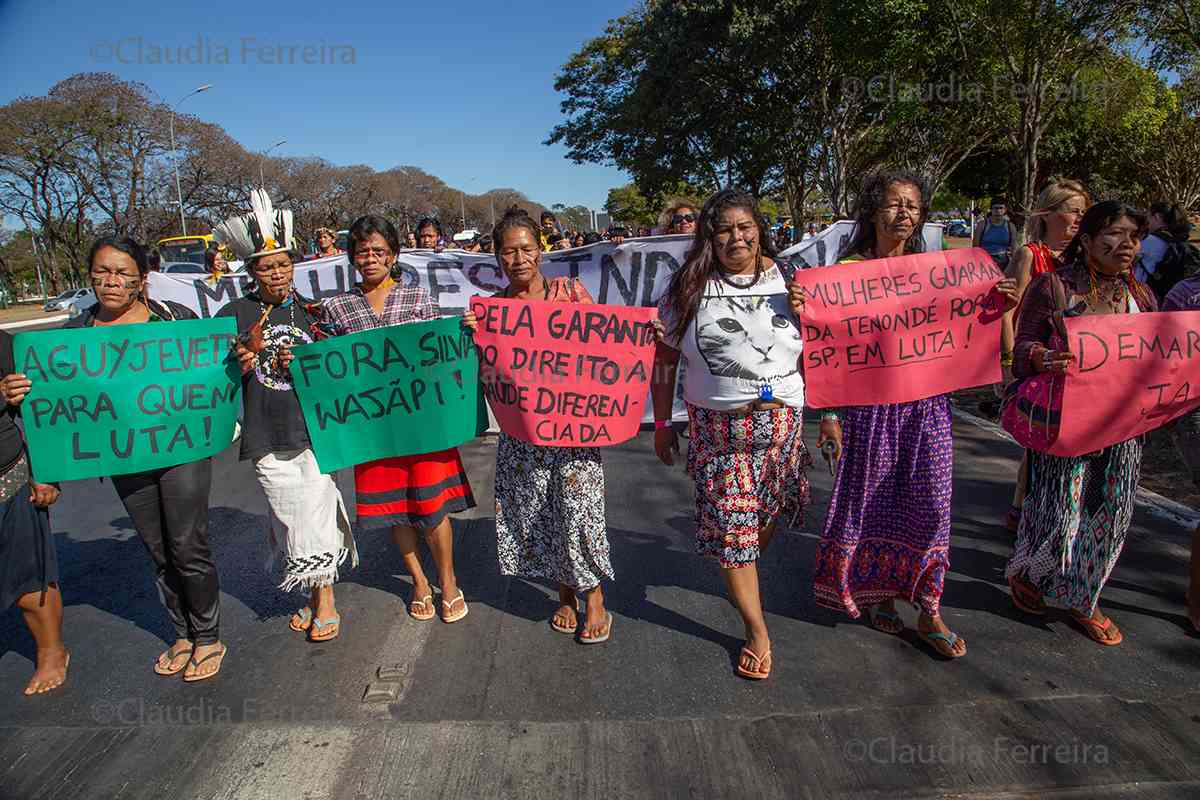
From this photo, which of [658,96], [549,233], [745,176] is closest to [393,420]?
[549,233]

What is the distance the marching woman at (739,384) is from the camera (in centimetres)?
270

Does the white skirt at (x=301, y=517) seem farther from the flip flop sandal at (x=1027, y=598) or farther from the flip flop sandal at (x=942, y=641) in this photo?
the flip flop sandal at (x=1027, y=598)

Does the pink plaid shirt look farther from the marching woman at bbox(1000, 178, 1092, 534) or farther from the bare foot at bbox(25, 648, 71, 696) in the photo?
the marching woman at bbox(1000, 178, 1092, 534)

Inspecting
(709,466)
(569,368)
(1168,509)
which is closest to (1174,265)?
(1168,509)

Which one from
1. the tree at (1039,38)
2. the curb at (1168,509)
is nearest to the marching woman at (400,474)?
the curb at (1168,509)

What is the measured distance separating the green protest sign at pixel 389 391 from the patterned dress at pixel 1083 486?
240cm

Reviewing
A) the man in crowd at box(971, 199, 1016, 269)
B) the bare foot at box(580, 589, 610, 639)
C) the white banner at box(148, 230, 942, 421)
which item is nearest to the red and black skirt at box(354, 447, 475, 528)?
the bare foot at box(580, 589, 610, 639)

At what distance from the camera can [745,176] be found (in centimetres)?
2269

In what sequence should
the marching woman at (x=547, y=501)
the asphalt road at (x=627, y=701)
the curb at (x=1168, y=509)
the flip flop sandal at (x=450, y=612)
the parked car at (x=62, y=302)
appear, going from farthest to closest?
the parked car at (x=62, y=302), the curb at (x=1168, y=509), the flip flop sandal at (x=450, y=612), the marching woman at (x=547, y=501), the asphalt road at (x=627, y=701)

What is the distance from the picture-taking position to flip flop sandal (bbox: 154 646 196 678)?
3039 millimetres

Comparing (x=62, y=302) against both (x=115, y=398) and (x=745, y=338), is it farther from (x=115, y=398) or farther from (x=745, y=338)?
(x=745, y=338)

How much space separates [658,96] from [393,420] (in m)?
18.6

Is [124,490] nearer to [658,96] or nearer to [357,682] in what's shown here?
[357,682]

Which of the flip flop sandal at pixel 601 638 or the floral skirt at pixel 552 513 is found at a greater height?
the floral skirt at pixel 552 513
